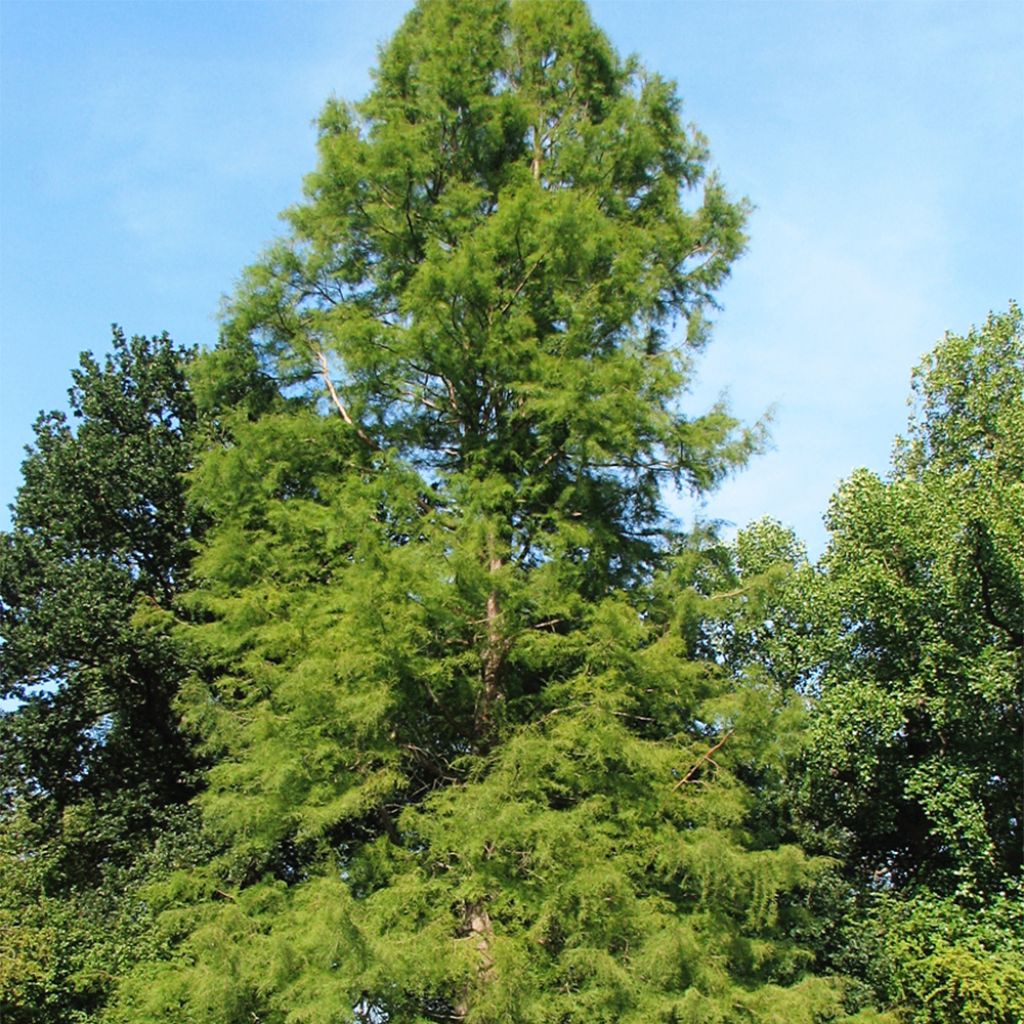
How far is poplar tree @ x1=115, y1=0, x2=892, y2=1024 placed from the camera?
691cm

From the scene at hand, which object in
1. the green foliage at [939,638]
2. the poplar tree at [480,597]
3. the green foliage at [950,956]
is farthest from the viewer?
the green foliage at [939,638]

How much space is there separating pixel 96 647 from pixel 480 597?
239 inches

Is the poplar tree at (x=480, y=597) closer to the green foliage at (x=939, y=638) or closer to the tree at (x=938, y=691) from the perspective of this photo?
the tree at (x=938, y=691)

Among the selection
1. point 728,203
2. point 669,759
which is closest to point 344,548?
point 669,759

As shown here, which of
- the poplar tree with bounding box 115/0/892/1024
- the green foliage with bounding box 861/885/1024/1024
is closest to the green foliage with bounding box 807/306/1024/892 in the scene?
the green foliage with bounding box 861/885/1024/1024

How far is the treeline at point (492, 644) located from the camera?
716 centimetres

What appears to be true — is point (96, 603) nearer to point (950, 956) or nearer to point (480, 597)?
point (480, 597)

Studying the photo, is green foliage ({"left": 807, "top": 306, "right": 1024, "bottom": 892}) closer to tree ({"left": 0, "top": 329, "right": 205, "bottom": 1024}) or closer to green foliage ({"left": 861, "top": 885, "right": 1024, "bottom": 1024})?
green foliage ({"left": 861, "top": 885, "right": 1024, "bottom": 1024})

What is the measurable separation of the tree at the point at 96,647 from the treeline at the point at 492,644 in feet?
0.16

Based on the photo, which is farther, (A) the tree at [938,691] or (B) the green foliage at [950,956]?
(A) the tree at [938,691]

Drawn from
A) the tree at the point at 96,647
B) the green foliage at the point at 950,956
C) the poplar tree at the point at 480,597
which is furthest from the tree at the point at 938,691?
the tree at the point at 96,647

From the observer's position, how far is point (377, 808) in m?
7.88

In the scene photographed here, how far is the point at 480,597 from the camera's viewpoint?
8.00m

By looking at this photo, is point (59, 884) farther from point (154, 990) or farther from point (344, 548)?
point (344, 548)
